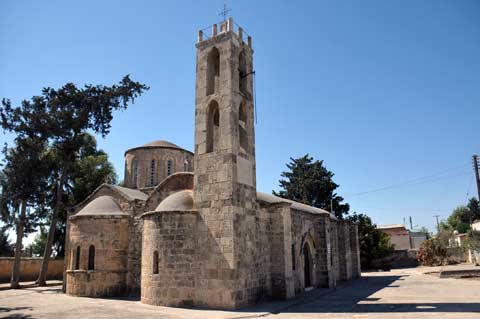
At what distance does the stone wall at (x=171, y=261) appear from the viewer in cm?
1138

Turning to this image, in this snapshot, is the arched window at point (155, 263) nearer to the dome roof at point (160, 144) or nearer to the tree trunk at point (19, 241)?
the dome roof at point (160, 144)

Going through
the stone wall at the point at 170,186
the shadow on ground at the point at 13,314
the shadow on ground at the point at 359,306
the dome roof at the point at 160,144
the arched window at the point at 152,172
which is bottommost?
the shadow on ground at the point at 359,306

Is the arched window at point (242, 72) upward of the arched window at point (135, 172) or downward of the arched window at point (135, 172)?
upward

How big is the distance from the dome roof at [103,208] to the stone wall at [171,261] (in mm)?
3929

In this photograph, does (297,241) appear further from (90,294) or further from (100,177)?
(100,177)

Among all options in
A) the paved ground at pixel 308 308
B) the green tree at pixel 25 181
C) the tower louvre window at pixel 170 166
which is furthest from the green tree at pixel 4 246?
the paved ground at pixel 308 308

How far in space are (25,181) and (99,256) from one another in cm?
931

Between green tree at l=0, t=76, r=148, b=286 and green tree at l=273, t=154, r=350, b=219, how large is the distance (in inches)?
784

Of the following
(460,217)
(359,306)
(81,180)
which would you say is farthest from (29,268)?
(460,217)

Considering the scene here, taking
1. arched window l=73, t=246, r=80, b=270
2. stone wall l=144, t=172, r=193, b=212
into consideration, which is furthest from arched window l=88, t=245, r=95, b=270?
stone wall l=144, t=172, r=193, b=212

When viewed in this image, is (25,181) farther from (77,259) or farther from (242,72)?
(242,72)

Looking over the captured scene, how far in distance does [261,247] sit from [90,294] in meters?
7.11

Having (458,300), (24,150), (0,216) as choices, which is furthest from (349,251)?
(0,216)

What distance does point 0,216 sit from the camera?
77.7ft
